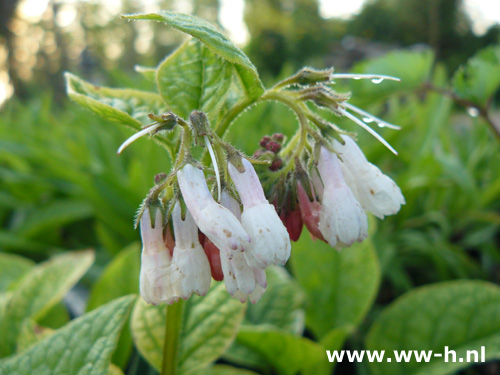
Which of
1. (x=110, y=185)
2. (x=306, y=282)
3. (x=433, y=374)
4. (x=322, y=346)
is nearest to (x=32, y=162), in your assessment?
(x=110, y=185)

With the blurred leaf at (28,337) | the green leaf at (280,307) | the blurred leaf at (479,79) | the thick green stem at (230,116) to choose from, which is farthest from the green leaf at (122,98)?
the blurred leaf at (479,79)

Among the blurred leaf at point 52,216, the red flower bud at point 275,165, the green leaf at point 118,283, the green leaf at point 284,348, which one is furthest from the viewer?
the blurred leaf at point 52,216

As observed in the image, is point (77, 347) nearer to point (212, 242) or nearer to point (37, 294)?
point (212, 242)

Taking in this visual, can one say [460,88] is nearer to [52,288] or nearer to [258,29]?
[52,288]

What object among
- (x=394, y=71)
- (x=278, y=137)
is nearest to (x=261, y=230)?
(x=278, y=137)

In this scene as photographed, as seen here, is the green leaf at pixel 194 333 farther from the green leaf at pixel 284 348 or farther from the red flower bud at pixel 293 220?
the red flower bud at pixel 293 220

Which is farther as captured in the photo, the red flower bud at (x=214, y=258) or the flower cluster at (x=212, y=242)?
the red flower bud at (x=214, y=258)

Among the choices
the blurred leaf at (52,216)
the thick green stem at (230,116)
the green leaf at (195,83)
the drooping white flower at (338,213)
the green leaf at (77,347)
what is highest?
the green leaf at (195,83)
